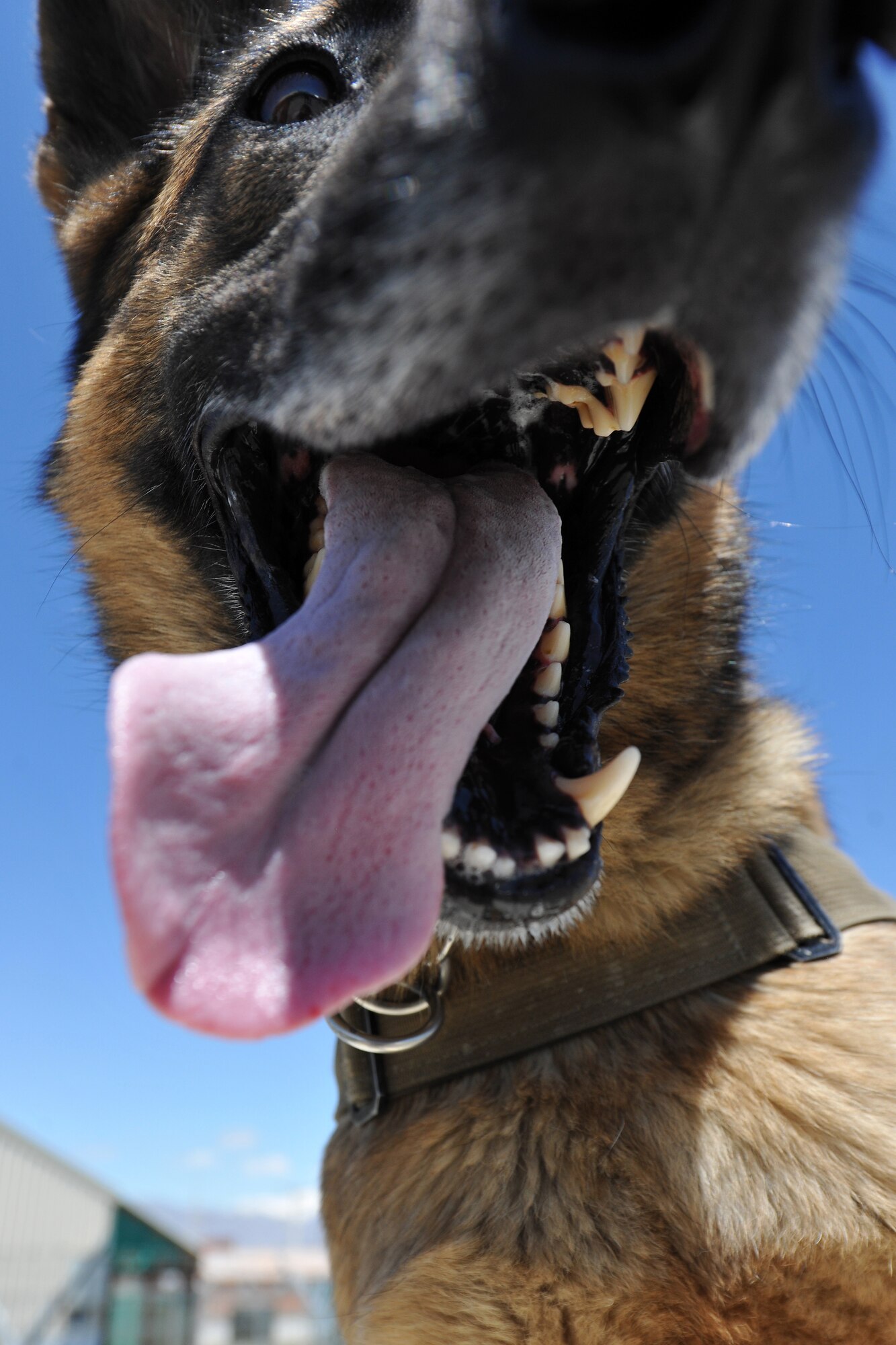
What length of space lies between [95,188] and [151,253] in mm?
590

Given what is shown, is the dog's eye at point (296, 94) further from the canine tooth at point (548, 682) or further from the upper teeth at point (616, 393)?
the canine tooth at point (548, 682)

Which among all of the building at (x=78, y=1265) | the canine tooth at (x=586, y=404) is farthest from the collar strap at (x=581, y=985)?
the building at (x=78, y=1265)

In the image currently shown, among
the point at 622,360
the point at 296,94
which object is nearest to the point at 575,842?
the point at 622,360

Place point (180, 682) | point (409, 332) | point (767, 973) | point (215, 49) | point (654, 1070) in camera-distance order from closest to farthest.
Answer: point (409, 332), point (180, 682), point (654, 1070), point (767, 973), point (215, 49)

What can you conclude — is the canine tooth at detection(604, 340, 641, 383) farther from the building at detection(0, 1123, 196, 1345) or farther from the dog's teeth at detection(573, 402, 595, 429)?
the building at detection(0, 1123, 196, 1345)

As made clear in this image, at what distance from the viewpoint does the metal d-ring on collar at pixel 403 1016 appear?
6.77 feet

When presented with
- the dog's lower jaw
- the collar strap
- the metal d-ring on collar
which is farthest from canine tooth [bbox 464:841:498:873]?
the collar strap

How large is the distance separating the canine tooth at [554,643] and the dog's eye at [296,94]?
122cm

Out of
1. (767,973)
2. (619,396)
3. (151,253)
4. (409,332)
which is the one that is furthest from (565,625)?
(151,253)

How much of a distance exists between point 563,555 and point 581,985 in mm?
885

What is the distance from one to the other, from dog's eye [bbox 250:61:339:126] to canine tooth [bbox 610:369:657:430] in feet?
3.07

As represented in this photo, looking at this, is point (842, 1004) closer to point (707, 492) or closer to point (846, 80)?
point (707, 492)

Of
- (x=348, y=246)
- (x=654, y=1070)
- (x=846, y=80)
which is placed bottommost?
(x=654, y=1070)

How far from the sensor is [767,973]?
207cm
